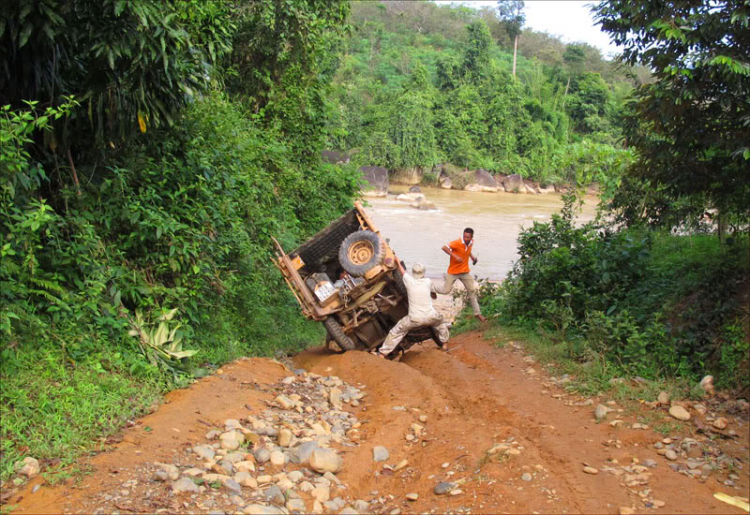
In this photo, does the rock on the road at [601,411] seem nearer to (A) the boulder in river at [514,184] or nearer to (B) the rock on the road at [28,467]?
(B) the rock on the road at [28,467]

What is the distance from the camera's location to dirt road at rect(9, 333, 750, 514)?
14.0ft

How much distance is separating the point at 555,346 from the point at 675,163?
2583 mm

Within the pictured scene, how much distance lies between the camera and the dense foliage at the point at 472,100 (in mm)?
45469

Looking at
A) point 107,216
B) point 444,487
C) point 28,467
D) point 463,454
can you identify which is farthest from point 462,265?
point 28,467

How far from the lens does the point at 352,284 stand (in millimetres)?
8406

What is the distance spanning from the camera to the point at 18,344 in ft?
16.4

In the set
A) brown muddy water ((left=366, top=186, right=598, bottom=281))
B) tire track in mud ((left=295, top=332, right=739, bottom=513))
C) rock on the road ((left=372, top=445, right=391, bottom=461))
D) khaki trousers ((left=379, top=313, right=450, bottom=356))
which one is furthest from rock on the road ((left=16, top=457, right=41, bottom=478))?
brown muddy water ((left=366, top=186, right=598, bottom=281))

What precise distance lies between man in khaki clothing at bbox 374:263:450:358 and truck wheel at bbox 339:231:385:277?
48 cm

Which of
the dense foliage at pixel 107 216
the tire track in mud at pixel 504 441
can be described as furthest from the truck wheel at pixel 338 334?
the dense foliage at pixel 107 216

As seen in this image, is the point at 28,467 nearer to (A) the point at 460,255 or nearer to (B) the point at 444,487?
(B) the point at 444,487

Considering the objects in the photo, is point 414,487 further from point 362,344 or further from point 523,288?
point 523,288

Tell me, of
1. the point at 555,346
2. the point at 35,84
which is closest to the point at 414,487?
the point at 555,346

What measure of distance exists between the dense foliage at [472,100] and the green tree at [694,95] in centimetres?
3033

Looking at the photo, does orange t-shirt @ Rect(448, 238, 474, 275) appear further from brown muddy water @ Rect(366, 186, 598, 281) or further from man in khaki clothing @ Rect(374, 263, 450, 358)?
brown muddy water @ Rect(366, 186, 598, 281)
